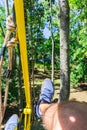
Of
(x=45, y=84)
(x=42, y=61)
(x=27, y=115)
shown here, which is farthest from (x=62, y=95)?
(x=42, y=61)

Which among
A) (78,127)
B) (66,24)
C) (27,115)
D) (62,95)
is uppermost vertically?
(66,24)

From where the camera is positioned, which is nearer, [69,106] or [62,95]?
[69,106]

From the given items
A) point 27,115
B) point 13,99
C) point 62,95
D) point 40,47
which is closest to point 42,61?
point 40,47

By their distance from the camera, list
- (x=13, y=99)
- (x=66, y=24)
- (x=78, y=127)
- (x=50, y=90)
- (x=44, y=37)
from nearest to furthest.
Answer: (x=78, y=127)
(x=50, y=90)
(x=66, y=24)
(x=13, y=99)
(x=44, y=37)

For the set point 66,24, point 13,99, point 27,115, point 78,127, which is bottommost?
point 13,99

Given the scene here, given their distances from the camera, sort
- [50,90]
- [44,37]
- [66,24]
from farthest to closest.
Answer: [44,37], [66,24], [50,90]

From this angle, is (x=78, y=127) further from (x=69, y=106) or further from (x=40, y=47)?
(x=40, y=47)

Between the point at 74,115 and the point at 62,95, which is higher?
the point at 74,115

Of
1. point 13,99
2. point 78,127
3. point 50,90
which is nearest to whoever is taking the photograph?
point 78,127

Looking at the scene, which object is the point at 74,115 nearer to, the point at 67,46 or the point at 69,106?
the point at 69,106

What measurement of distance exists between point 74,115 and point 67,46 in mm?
4556

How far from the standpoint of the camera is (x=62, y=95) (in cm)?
536

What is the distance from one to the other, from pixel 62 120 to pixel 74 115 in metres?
0.03

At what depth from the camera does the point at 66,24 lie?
17.1 feet
